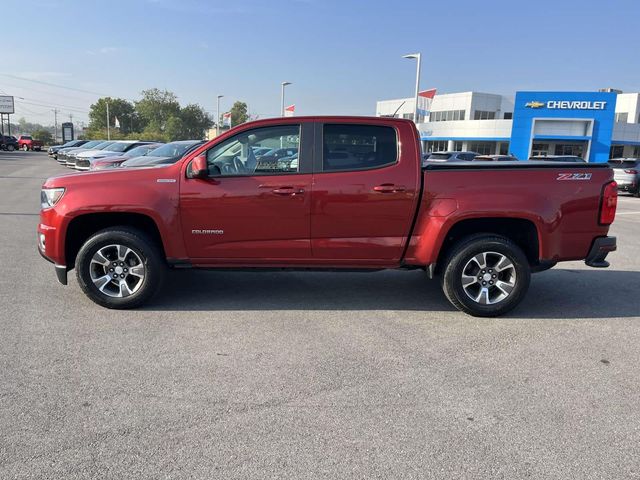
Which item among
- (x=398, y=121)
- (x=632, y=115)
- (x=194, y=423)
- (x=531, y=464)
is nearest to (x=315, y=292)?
(x=398, y=121)

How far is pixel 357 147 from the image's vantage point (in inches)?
203

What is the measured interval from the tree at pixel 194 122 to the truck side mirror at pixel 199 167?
110 m

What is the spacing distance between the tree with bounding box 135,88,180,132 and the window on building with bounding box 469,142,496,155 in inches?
3026

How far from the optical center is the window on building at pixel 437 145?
2141 inches

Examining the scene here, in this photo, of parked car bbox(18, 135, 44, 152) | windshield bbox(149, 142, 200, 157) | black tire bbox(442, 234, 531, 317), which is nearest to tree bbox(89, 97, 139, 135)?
parked car bbox(18, 135, 44, 152)

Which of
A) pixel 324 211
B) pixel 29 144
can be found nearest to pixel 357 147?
pixel 324 211

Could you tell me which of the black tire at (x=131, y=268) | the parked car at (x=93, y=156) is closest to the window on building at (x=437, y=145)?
the parked car at (x=93, y=156)

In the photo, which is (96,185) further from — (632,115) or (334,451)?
(632,115)

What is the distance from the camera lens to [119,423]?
10.2 feet

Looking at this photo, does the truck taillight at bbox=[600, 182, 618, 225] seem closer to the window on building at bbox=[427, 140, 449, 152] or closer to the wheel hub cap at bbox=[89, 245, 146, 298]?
the wheel hub cap at bbox=[89, 245, 146, 298]

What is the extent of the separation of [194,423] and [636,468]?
253 centimetres

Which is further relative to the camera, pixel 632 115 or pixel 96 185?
pixel 632 115

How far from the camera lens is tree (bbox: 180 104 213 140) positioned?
111812mm

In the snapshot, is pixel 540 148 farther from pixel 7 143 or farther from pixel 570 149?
pixel 7 143
